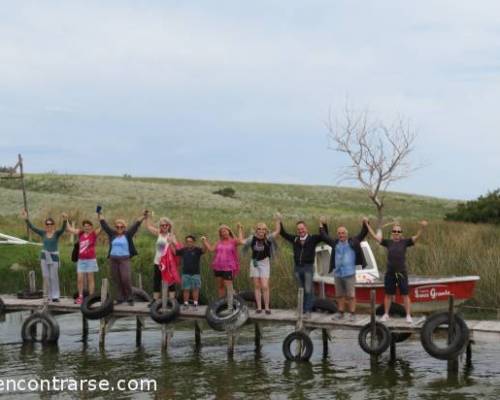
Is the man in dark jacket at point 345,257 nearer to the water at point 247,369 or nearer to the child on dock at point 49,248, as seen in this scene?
the water at point 247,369

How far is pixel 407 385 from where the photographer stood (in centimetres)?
1656

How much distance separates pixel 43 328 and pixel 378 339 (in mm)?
8127

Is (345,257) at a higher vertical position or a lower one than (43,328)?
higher

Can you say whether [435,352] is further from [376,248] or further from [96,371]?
[376,248]

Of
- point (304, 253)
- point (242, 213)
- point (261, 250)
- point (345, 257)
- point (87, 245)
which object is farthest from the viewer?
point (242, 213)

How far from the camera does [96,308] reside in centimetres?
2014

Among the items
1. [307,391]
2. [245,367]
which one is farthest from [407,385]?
[245,367]

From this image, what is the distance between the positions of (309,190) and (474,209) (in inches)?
1860

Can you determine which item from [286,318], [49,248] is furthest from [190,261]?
[49,248]

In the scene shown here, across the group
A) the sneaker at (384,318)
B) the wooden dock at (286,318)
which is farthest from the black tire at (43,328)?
the sneaker at (384,318)

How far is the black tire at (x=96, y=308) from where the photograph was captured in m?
20.1

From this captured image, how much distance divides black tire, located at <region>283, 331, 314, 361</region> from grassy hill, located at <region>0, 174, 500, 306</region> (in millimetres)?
5778

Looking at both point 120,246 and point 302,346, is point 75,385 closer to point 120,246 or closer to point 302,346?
point 120,246

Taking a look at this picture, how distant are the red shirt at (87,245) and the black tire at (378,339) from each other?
630 cm
